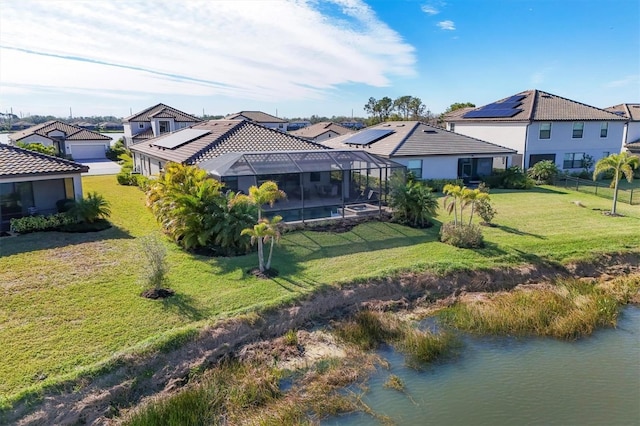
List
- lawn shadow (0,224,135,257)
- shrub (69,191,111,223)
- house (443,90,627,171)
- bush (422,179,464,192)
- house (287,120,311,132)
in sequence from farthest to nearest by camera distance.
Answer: house (287,120,311,132) < house (443,90,627,171) < bush (422,179,464,192) < shrub (69,191,111,223) < lawn shadow (0,224,135,257)

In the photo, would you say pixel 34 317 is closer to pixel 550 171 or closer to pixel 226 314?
pixel 226 314

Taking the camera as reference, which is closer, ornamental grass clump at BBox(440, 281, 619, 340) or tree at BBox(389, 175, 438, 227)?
ornamental grass clump at BBox(440, 281, 619, 340)

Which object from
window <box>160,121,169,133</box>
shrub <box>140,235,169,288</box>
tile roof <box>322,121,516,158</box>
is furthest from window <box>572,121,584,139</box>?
window <box>160,121,169,133</box>

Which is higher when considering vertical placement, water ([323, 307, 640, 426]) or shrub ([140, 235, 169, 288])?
shrub ([140, 235, 169, 288])

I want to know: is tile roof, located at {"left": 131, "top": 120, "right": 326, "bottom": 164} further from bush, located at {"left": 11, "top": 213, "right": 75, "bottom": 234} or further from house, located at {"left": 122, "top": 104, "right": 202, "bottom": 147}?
house, located at {"left": 122, "top": 104, "right": 202, "bottom": 147}

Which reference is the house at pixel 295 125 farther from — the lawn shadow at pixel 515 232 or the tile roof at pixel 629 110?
the lawn shadow at pixel 515 232

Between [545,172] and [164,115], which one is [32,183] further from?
[545,172]

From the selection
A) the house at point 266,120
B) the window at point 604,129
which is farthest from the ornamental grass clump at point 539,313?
the house at point 266,120
